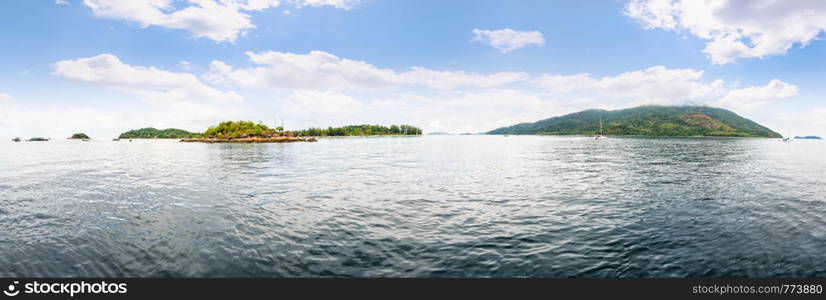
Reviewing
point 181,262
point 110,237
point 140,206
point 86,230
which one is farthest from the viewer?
point 140,206

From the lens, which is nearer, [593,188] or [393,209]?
[393,209]

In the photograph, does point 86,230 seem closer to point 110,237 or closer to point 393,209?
point 110,237

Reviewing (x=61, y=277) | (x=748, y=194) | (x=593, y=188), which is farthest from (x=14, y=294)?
(x=748, y=194)

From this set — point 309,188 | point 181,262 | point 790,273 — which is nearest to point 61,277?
point 181,262

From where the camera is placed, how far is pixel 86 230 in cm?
1733

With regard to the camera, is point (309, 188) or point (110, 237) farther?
point (309, 188)

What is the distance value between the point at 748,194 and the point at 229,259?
38625 mm

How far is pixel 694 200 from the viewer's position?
2484 cm

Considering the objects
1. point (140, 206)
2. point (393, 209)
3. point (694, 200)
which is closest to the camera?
point (393, 209)

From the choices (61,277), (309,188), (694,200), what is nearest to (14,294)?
(61,277)

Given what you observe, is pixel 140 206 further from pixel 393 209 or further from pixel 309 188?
pixel 393 209

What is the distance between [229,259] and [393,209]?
10524 mm

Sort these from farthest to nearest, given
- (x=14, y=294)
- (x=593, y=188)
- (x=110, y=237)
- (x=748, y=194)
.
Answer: (x=593, y=188) < (x=748, y=194) < (x=110, y=237) < (x=14, y=294)

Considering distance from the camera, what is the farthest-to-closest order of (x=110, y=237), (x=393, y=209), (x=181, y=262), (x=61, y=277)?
(x=393, y=209) < (x=110, y=237) < (x=181, y=262) < (x=61, y=277)
